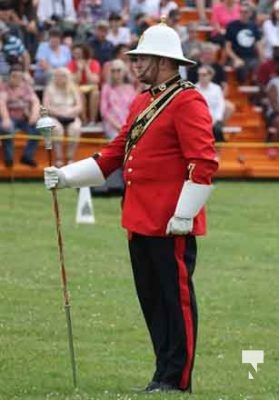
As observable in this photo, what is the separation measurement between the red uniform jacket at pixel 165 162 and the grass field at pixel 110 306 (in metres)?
0.98

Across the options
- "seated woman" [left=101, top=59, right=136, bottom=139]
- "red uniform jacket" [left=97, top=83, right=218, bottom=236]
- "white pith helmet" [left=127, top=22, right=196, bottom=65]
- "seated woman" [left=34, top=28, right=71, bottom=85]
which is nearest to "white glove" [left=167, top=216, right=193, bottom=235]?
"red uniform jacket" [left=97, top=83, right=218, bottom=236]

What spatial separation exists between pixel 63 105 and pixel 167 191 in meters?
14.1

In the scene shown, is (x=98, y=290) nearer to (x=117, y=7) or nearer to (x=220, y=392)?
(x=220, y=392)

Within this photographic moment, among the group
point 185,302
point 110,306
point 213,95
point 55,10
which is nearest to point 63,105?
point 213,95

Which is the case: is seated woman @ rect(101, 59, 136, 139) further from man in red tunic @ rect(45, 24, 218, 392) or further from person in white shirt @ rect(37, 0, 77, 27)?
man in red tunic @ rect(45, 24, 218, 392)

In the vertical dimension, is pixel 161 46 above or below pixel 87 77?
above

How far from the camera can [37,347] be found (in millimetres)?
10484

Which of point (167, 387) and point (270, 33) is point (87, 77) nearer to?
point (270, 33)

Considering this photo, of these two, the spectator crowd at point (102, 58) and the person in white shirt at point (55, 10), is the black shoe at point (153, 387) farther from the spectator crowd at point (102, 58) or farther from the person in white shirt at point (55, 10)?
the person in white shirt at point (55, 10)

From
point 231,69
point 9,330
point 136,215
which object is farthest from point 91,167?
point 231,69

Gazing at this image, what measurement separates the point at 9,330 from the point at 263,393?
107 inches

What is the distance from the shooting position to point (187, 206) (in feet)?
27.0

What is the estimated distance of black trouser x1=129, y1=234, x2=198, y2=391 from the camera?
8.47m

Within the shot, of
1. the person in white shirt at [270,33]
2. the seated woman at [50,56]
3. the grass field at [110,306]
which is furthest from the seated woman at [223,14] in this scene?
the grass field at [110,306]
